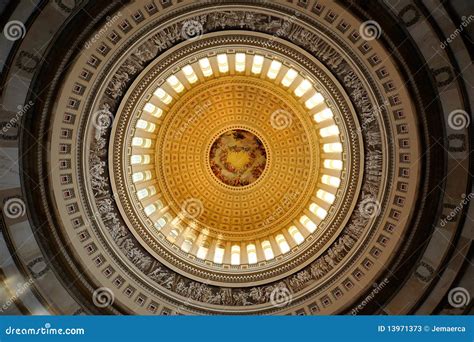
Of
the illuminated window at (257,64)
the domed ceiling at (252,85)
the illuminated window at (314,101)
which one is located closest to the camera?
the domed ceiling at (252,85)

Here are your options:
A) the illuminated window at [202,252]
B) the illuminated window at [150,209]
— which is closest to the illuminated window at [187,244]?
the illuminated window at [202,252]

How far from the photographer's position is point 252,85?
2398 cm

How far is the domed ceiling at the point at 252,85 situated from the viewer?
579 inches

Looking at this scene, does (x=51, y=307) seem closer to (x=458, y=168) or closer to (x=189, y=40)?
(x=189, y=40)

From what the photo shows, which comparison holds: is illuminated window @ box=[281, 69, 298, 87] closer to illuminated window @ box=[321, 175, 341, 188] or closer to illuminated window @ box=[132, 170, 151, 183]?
illuminated window @ box=[321, 175, 341, 188]

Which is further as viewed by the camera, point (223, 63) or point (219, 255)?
point (219, 255)

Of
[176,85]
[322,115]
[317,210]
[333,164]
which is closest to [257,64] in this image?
[322,115]

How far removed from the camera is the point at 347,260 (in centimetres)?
1894

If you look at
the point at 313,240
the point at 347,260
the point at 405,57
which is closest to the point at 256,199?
the point at 313,240

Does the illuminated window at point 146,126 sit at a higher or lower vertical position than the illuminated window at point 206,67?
lower

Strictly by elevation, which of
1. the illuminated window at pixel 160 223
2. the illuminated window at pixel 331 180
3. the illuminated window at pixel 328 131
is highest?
the illuminated window at pixel 328 131

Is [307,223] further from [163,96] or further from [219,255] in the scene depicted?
[163,96]

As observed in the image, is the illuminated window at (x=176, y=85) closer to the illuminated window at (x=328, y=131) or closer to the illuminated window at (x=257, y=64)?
the illuminated window at (x=257, y=64)

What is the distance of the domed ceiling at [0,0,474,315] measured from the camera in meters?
14.7
